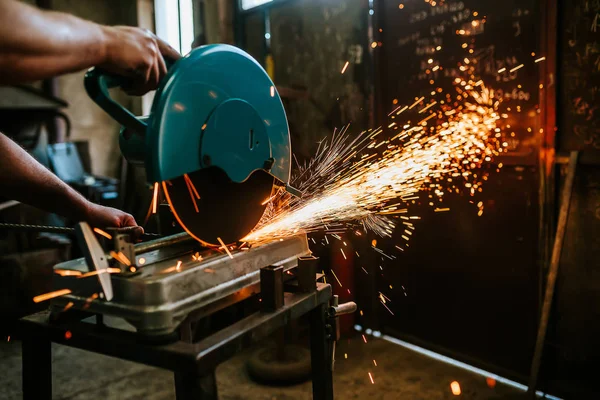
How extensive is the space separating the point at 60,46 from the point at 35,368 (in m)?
0.97

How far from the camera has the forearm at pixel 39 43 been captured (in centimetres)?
109

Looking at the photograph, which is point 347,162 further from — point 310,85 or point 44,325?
point 44,325

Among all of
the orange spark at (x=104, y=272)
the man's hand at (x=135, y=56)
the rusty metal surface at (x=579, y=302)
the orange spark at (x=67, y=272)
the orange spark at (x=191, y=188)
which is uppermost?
the man's hand at (x=135, y=56)

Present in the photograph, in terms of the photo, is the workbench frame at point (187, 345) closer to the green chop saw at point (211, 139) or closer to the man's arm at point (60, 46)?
the green chop saw at point (211, 139)

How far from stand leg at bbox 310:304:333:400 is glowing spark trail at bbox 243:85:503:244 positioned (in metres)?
0.93

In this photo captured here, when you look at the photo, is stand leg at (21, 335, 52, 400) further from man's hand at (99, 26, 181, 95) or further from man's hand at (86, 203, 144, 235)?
man's hand at (99, 26, 181, 95)

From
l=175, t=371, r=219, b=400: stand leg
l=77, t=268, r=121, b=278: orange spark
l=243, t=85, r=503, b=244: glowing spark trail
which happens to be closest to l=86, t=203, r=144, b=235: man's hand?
l=77, t=268, r=121, b=278: orange spark

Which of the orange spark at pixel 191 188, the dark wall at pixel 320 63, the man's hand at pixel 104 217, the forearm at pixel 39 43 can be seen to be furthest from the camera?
the dark wall at pixel 320 63

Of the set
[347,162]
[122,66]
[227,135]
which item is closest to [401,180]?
[347,162]

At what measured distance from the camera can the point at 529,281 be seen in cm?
329

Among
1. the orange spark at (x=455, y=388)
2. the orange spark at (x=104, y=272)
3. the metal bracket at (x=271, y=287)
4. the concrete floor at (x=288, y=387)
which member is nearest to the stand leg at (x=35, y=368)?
the orange spark at (x=104, y=272)

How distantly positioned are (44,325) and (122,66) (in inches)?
30.6

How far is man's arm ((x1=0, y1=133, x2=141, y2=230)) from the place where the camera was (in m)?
1.66

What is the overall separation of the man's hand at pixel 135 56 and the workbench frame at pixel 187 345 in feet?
2.22
